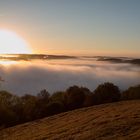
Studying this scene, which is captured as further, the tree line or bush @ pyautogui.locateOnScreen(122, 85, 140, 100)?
bush @ pyautogui.locateOnScreen(122, 85, 140, 100)

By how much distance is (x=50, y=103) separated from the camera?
71.1m

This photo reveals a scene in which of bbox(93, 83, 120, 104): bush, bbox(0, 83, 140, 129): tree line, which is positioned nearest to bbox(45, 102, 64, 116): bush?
bbox(0, 83, 140, 129): tree line

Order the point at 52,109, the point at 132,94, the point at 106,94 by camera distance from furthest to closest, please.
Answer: the point at 132,94, the point at 106,94, the point at 52,109

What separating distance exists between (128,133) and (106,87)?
5529cm

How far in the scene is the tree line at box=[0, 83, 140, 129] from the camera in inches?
2697

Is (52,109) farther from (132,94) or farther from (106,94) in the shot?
(132,94)

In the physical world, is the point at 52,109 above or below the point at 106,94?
below

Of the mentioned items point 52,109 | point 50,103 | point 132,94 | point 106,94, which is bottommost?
point 52,109

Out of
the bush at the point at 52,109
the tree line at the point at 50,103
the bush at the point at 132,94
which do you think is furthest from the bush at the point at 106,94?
the bush at the point at 52,109

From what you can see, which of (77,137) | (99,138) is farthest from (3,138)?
(99,138)

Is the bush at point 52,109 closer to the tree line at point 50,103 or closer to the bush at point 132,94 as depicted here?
the tree line at point 50,103

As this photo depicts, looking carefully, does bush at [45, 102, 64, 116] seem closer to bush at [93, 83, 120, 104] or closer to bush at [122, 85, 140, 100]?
bush at [93, 83, 120, 104]

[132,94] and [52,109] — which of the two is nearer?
[52,109]

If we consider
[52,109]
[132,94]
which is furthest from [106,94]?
[52,109]
